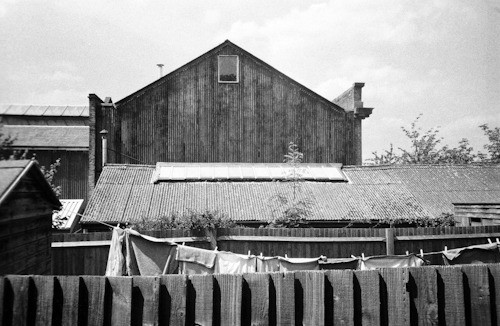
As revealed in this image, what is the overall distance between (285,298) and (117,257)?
6.86m

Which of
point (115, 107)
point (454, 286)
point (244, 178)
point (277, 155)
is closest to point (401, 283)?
point (454, 286)

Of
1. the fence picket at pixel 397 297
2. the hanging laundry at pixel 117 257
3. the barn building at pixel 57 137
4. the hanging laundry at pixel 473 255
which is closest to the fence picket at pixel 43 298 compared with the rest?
the fence picket at pixel 397 297

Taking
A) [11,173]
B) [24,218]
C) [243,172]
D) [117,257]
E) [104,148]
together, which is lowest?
[117,257]

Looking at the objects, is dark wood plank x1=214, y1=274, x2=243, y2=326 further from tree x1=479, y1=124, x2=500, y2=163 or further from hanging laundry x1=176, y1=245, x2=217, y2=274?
tree x1=479, y1=124, x2=500, y2=163

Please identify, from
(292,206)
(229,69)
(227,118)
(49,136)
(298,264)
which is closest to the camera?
(298,264)

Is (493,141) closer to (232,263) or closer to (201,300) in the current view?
(232,263)

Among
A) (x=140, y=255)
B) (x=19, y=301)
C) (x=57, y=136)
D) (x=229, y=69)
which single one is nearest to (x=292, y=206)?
(x=140, y=255)

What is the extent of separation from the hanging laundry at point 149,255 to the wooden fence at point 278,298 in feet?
19.7

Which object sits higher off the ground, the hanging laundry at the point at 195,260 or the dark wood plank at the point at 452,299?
the dark wood plank at the point at 452,299

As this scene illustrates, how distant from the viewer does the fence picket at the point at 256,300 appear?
2861 mm

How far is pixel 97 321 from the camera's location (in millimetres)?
2750

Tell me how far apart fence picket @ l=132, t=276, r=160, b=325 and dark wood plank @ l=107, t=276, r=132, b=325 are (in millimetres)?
51

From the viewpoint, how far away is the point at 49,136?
32.0m

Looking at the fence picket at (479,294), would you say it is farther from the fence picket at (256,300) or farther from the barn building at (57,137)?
the barn building at (57,137)
